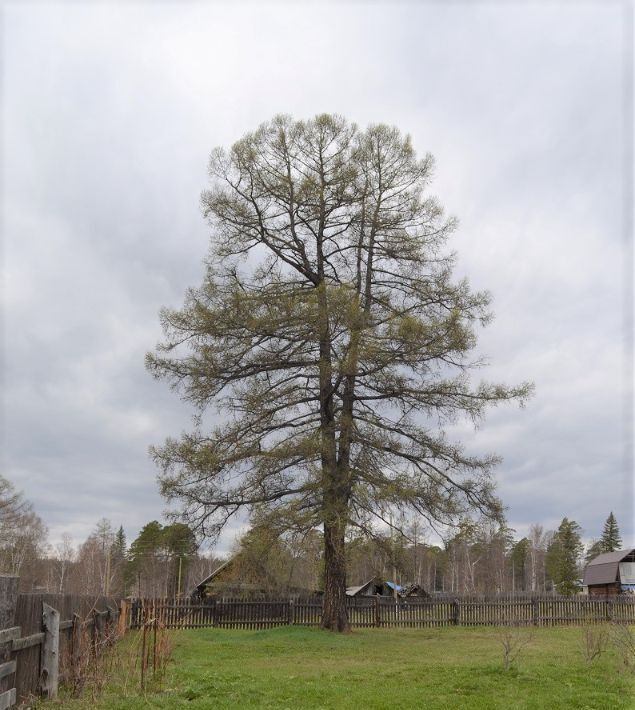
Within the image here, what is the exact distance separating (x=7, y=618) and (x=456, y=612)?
67.7 ft

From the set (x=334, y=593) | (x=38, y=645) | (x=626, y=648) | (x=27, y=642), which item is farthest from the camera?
(x=334, y=593)

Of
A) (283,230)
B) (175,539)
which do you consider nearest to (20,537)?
(175,539)

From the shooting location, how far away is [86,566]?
211 ft

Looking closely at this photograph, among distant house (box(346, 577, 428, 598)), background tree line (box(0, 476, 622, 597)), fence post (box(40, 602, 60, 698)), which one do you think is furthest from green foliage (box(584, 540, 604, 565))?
fence post (box(40, 602, 60, 698))

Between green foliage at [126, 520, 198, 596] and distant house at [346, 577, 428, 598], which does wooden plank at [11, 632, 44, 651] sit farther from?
green foliage at [126, 520, 198, 596]

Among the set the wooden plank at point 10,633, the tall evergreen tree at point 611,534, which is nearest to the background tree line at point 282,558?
the tall evergreen tree at point 611,534

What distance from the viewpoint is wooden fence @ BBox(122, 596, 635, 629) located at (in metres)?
22.7

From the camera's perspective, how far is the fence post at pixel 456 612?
2431 cm

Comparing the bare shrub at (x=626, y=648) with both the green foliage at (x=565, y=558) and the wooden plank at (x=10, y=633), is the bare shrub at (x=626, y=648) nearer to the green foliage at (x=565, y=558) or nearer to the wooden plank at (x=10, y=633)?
the wooden plank at (x=10, y=633)

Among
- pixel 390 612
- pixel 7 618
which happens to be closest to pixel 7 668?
pixel 7 618

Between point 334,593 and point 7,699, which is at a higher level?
point 7,699

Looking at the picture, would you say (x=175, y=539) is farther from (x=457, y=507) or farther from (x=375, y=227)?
(x=375, y=227)

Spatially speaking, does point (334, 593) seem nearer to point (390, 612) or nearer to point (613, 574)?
point (390, 612)

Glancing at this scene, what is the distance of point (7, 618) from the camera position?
6609mm
